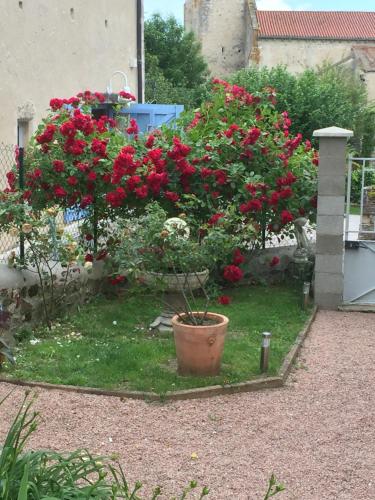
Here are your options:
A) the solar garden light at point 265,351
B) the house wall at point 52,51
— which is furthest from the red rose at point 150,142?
the solar garden light at point 265,351

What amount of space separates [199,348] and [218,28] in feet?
110

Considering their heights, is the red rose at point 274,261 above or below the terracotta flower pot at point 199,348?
above

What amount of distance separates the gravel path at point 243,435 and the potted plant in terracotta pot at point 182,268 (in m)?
0.46

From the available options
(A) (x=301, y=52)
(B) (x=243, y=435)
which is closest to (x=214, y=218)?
(B) (x=243, y=435)

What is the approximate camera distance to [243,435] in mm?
4625

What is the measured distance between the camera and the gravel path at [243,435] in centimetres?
400

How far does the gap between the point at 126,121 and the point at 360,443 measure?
231 inches

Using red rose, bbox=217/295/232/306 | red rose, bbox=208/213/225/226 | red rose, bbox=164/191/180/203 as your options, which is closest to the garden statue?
red rose, bbox=217/295/232/306

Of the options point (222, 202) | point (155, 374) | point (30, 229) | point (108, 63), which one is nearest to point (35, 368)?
point (155, 374)

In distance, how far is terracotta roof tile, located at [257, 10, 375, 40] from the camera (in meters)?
33.8

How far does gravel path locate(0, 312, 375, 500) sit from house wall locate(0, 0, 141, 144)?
5.82 m

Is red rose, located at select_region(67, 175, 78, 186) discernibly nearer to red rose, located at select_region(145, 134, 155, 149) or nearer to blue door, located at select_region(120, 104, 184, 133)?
red rose, located at select_region(145, 134, 155, 149)

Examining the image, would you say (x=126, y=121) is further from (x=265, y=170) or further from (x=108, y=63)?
(x=108, y=63)

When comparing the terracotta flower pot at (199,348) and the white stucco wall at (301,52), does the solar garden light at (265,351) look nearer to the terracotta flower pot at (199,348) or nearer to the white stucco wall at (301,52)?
the terracotta flower pot at (199,348)
